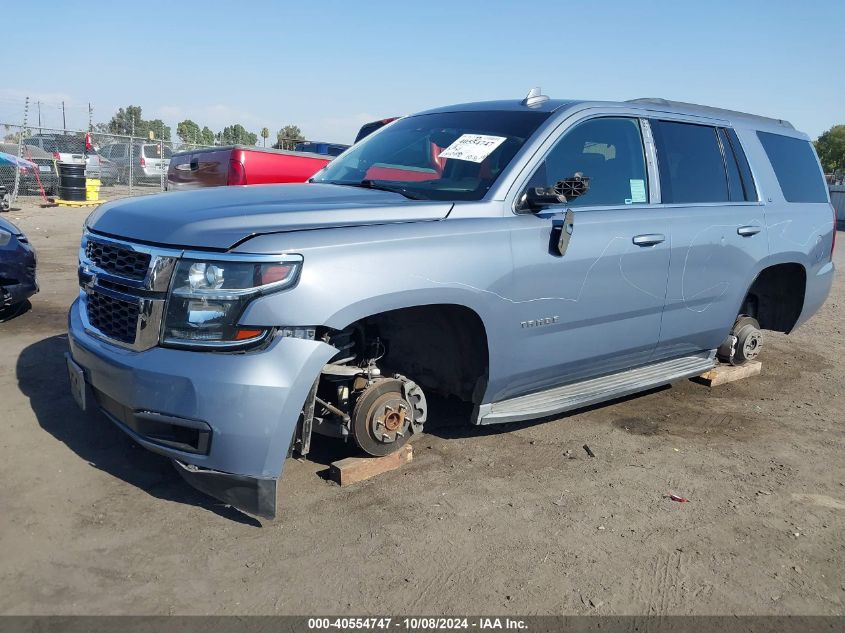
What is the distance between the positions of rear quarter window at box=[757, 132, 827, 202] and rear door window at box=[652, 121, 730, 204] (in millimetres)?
686

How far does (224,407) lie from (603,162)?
2.62 meters

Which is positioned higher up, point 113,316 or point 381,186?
point 381,186

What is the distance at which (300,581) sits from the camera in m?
2.75

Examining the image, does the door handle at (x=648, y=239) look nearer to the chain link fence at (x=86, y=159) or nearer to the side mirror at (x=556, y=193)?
the side mirror at (x=556, y=193)

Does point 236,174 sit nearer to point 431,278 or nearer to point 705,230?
point 705,230

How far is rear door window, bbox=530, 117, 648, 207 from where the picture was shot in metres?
3.89

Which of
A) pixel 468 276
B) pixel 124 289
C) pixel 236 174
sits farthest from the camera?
pixel 236 174

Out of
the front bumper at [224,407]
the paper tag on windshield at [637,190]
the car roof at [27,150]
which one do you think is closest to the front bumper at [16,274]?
the front bumper at [224,407]

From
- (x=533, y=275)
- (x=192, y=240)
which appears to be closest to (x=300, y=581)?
(x=192, y=240)

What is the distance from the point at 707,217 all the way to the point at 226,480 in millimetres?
3361

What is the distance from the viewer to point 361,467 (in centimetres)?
357

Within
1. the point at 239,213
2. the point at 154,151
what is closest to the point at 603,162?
the point at 239,213

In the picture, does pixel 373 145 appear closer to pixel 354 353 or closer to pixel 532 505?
pixel 354 353

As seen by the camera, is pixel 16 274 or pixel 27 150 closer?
pixel 16 274
